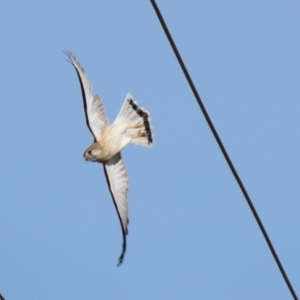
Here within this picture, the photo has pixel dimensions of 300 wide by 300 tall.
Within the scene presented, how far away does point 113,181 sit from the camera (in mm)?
10789

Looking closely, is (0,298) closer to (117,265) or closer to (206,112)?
(206,112)

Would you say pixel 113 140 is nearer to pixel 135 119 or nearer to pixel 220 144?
pixel 135 119

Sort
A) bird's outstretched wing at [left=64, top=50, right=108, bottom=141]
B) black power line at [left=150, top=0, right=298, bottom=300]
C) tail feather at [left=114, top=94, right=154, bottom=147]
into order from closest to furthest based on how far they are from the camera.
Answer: black power line at [left=150, top=0, right=298, bottom=300] < bird's outstretched wing at [left=64, top=50, right=108, bottom=141] < tail feather at [left=114, top=94, right=154, bottom=147]

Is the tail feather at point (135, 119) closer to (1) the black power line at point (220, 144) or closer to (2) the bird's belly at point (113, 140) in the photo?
(2) the bird's belly at point (113, 140)

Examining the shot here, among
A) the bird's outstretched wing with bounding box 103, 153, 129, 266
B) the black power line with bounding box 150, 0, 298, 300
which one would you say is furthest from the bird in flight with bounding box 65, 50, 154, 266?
the black power line with bounding box 150, 0, 298, 300

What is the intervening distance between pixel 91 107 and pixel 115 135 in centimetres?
44

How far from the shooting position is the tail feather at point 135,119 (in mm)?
10625

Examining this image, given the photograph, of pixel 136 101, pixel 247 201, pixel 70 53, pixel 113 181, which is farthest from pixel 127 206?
pixel 247 201

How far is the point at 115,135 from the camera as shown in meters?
10.3

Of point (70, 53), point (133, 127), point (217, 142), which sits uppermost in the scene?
point (70, 53)

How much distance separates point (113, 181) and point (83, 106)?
3.73ft

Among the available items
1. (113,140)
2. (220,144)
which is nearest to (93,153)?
(113,140)

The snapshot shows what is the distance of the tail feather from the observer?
10625 mm

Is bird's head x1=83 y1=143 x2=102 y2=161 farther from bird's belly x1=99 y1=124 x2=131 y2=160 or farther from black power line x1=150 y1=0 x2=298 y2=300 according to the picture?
black power line x1=150 y1=0 x2=298 y2=300
